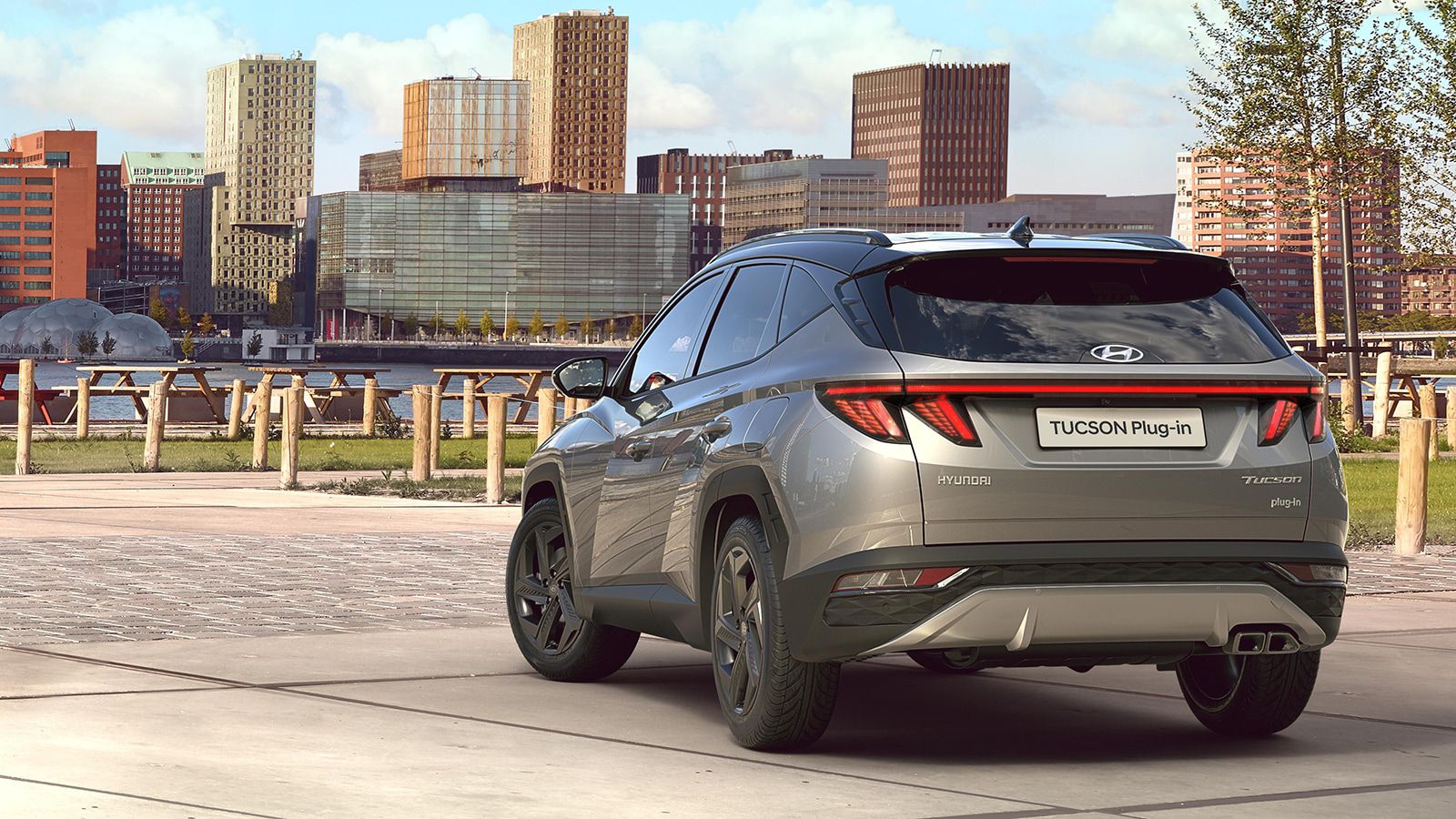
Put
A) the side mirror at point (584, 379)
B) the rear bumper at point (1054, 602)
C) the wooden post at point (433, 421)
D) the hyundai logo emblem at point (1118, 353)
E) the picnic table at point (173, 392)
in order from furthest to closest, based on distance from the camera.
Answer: the picnic table at point (173, 392), the wooden post at point (433, 421), the side mirror at point (584, 379), the hyundai logo emblem at point (1118, 353), the rear bumper at point (1054, 602)

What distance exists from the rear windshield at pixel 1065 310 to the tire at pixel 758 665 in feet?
2.71

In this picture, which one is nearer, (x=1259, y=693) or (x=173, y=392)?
(x=1259, y=693)

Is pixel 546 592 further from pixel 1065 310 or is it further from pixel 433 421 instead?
pixel 433 421

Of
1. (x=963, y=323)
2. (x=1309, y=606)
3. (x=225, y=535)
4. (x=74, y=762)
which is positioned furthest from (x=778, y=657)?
(x=225, y=535)

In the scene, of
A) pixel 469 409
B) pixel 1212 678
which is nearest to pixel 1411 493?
pixel 1212 678

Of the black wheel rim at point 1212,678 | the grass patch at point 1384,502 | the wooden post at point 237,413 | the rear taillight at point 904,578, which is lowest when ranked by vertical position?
the black wheel rim at point 1212,678

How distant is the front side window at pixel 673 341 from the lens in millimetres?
7379

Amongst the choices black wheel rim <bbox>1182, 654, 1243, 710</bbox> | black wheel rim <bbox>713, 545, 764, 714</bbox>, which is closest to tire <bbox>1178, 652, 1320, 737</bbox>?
black wheel rim <bbox>1182, 654, 1243, 710</bbox>

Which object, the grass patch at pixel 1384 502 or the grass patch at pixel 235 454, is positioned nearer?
the grass patch at pixel 1384 502

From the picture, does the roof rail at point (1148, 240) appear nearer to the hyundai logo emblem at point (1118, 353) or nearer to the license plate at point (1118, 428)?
the hyundai logo emblem at point (1118, 353)

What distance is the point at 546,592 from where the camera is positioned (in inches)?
321

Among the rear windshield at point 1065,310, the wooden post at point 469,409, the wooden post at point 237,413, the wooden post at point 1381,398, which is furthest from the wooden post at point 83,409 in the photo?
the rear windshield at point 1065,310

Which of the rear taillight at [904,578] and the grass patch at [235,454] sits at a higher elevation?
the rear taillight at [904,578]

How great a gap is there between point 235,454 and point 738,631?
71.0 feet
